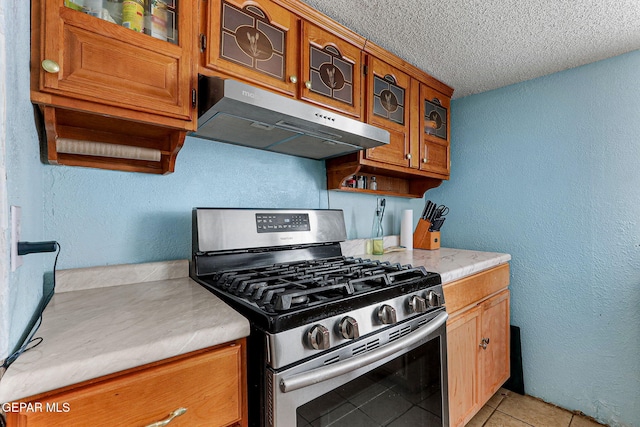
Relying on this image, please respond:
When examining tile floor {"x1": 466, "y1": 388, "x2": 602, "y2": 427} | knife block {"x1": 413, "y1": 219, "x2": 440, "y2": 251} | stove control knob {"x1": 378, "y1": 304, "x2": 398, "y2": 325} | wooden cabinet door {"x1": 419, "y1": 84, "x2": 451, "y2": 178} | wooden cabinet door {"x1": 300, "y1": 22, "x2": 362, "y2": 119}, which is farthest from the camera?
knife block {"x1": 413, "y1": 219, "x2": 440, "y2": 251}

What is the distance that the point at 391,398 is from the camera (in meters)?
1.07

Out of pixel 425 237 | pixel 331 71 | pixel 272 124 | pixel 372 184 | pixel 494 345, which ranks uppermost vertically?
pixel 331 71

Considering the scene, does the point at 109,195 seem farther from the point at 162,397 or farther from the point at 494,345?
the point at 494,345

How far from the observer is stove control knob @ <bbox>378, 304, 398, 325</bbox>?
98cm

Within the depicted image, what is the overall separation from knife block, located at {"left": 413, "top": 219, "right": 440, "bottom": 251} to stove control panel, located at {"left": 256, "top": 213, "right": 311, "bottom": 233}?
1.02 meters

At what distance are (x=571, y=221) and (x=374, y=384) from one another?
1.69 m

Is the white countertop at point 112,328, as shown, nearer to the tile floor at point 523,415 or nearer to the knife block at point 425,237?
the knife block at point 425,237

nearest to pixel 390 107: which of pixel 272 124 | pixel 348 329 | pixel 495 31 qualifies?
pixel 495 31

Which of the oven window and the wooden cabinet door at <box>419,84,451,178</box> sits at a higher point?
the wooden cabinet door at <box>419,84,451,178</box>

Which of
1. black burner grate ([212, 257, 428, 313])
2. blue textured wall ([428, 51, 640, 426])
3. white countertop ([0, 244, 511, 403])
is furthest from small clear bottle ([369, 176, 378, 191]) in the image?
white countertop ([0, 244, 511, 403])

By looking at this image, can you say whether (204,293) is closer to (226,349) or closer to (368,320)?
(226,349)

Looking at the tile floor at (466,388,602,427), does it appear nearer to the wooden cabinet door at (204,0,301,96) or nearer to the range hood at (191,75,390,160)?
the range hood at (191,75,390,160)

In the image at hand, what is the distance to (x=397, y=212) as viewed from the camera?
2.31 metres

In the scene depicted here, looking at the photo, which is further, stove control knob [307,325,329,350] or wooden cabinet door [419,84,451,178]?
wooden cabinet door [419,84,451,178]
